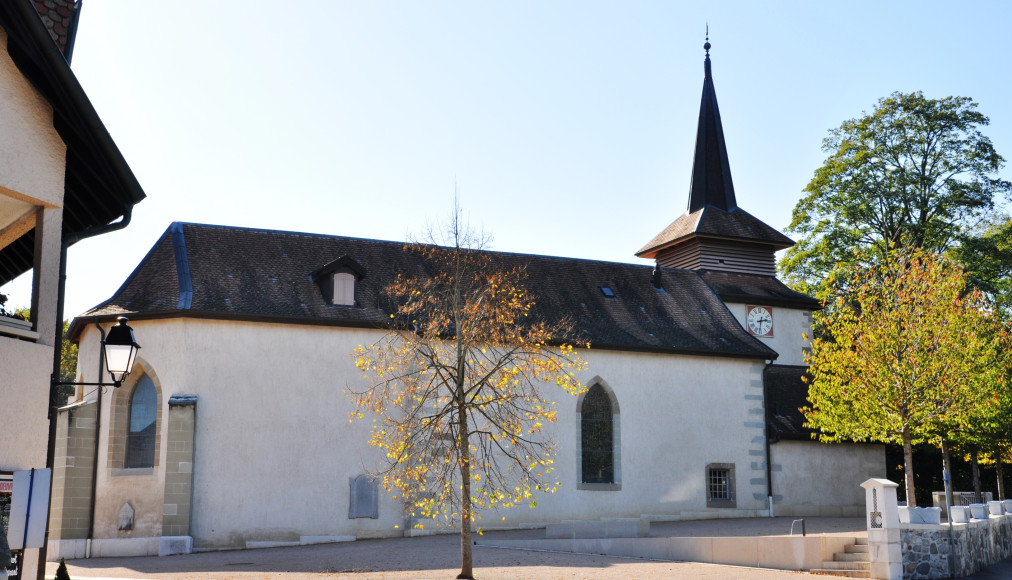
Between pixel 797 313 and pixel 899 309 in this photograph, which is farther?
pixel 797 313

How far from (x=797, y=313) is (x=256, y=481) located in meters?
18.9

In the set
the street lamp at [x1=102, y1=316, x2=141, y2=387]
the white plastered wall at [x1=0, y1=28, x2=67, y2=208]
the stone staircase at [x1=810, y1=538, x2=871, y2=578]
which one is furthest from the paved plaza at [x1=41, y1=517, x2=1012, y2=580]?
the white plastered wall at [x1=0, y1=28, x2=67, y2=208]

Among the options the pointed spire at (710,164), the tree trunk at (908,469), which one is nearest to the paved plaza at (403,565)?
the tree trunk at (908,469)

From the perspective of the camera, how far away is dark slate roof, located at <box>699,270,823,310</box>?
1250 inches

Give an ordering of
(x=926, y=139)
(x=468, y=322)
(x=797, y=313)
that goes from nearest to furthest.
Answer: (x=468, y=322), (x=797, y=313), (x=926, y=139)

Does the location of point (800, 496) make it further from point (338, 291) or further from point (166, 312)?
point (166, 312)

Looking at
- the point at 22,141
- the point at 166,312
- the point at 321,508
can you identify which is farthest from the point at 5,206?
the point at 321,508

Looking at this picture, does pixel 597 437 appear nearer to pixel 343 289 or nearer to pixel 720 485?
pixel 720 485

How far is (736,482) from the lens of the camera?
1091 inches

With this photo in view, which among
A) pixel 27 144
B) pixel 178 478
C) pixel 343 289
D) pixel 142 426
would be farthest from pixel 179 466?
pixel 27 144

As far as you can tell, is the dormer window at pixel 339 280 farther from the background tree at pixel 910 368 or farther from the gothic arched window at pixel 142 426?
the background tree at pixel 910 368

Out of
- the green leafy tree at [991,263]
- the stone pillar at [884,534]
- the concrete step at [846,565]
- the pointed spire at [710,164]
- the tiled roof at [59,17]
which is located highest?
the pointed spire at [710,164]

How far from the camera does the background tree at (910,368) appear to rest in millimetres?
24562

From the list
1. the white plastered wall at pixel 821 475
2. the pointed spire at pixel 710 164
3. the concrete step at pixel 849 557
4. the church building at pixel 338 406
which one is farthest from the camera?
the pointed spire at pixel 710 164
